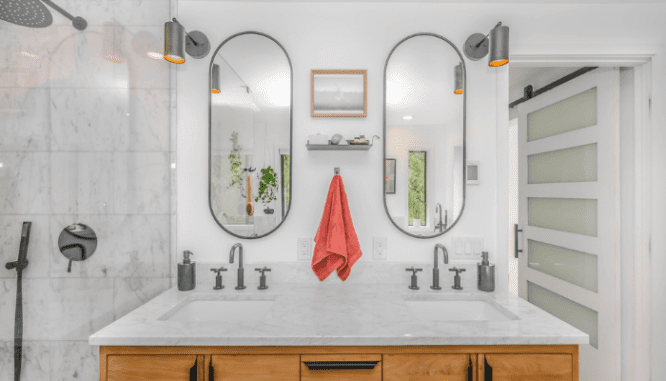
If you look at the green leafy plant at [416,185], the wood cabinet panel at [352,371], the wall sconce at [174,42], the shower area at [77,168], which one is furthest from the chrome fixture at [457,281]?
the wall sconce at [174,42]

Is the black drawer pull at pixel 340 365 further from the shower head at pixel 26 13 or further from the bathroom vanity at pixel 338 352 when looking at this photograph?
the shower head at pixel 26 13

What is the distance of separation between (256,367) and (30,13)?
1.60 meters

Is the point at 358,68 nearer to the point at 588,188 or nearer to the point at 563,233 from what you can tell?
the point at 588,188

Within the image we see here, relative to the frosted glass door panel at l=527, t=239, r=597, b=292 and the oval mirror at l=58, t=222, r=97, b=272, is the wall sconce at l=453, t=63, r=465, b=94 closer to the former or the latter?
the frosted glass door panel at l=527, t=239, r=597, b=292

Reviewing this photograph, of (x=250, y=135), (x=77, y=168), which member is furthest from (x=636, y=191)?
(x=77, y=168)

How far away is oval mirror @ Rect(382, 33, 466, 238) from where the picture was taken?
1677mm

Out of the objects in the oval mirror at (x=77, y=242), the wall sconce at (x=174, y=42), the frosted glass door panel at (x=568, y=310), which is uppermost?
the wall sconce at (x=174, y=42)

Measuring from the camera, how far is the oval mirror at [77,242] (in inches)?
52.9

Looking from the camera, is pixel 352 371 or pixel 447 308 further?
pixel 447 308

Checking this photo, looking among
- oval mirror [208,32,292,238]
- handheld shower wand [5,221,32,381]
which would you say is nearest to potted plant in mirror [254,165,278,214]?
oval mirror [208,32,292,238]

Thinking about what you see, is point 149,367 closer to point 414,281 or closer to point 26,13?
point 414,281

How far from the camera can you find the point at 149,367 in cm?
109

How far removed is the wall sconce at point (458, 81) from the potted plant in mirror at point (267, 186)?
1076 mm

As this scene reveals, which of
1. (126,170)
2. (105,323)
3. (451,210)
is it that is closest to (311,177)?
(451,210)
